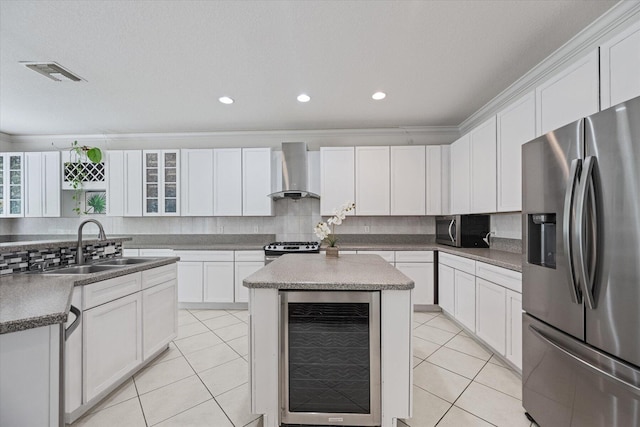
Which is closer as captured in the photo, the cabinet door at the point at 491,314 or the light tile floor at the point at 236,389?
the light tile floor at the point at 236,389

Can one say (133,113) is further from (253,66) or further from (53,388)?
(53,388)

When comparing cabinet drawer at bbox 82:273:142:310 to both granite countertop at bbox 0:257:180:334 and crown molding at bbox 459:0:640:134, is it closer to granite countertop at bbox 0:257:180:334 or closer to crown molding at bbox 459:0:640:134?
granite countertop at bbox 0:257:180:334

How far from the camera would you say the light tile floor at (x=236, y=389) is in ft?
5.75

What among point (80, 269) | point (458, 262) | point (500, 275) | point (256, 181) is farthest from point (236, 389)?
point (256, 181)

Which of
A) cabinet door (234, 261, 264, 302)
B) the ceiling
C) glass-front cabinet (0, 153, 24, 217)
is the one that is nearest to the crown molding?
the ceiling

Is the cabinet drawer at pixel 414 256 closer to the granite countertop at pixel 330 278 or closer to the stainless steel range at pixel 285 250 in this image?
the stainless steel range at pixel 285 250

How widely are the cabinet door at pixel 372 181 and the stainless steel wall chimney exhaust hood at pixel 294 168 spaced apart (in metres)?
0.69

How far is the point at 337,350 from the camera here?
158 centimetres

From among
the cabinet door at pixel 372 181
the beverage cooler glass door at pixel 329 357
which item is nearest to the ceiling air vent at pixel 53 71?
the beverage cooler glass door at pixel 329 357

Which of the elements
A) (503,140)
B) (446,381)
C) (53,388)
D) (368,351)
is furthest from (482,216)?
(53,388)

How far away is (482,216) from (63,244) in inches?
171

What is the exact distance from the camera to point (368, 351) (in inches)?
61.4

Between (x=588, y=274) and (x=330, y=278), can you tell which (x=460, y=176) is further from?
(x=330, y=278)

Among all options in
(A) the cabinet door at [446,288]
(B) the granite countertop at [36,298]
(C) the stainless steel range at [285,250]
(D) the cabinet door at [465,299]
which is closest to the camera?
(B) the granite countertop at [36,298]
